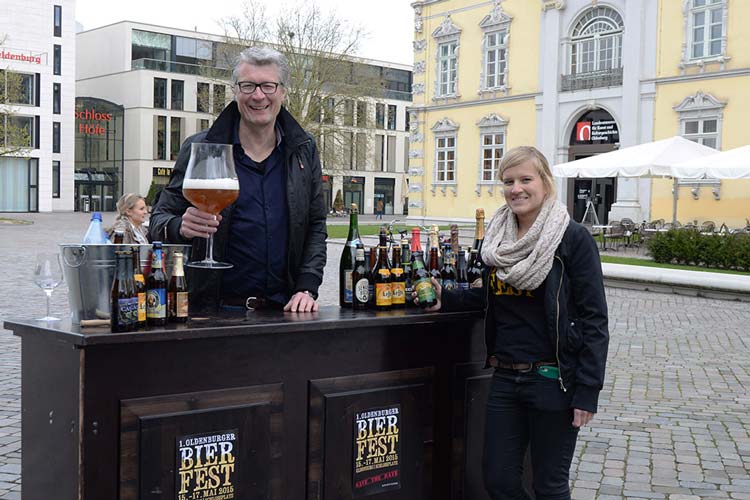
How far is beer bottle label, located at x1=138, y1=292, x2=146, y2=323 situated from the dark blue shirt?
892mm

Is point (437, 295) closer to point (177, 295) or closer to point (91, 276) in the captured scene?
point (177, 295)

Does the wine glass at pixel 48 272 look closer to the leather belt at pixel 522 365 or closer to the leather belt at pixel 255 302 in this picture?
the leather belt at pixel 255 302

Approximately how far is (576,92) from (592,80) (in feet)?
2.84

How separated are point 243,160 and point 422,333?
1.24 m

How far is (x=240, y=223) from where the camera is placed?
168 inches

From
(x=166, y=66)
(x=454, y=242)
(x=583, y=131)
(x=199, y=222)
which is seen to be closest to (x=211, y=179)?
(x=199, y=222)

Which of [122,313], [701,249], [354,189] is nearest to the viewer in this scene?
[122,313]

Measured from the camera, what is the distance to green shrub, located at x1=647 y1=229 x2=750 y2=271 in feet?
60.7

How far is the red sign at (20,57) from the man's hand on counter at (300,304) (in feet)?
203

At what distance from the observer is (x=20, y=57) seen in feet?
198

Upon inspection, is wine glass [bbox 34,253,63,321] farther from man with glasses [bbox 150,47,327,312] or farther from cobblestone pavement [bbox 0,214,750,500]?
cobblestone pavement [bbox 0,214,750,500]

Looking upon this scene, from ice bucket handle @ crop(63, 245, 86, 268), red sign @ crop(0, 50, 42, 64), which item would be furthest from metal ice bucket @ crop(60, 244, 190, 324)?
red sign @ crop(0, 50, 42, 64)

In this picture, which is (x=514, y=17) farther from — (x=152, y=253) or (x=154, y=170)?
(x=154, y=170)


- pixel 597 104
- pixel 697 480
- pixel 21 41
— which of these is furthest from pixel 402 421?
pixel 21 41
